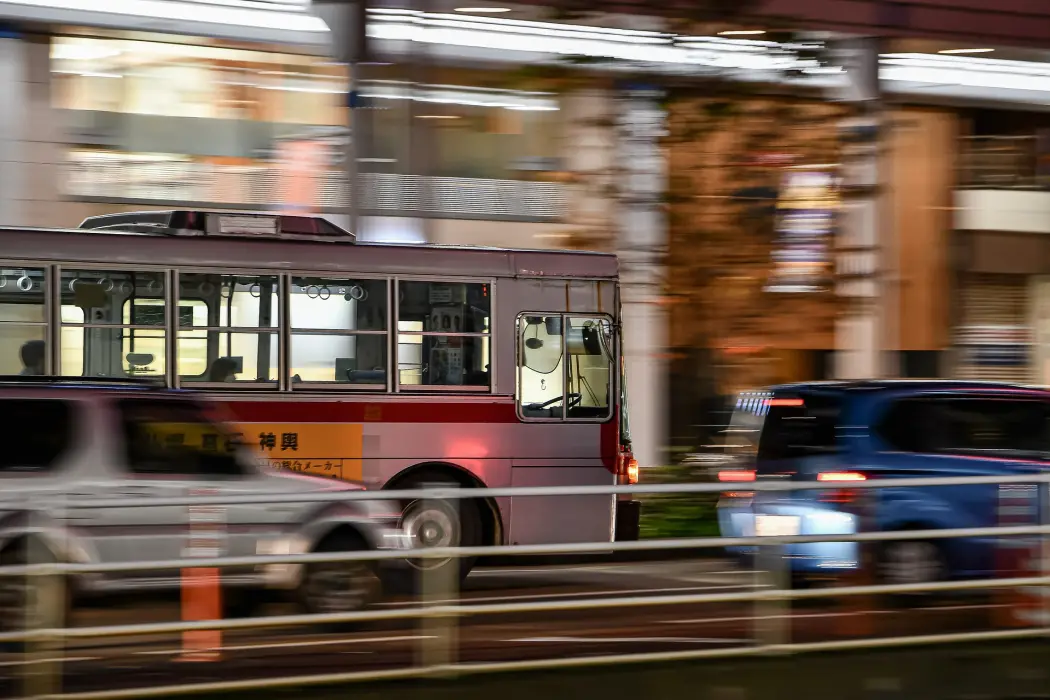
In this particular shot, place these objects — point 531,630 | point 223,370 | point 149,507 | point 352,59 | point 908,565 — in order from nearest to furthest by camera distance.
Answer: point 149,507 → point 531,630 → point 908,565 → point 223,370 → point 352,59

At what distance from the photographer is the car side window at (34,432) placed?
27.7ft

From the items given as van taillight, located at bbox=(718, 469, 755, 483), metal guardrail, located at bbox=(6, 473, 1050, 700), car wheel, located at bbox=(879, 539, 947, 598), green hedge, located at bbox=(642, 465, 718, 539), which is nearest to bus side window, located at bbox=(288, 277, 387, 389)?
van taillight, located at bbox=(718, 469, 755, 483)

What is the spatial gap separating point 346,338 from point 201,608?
6.38 meters

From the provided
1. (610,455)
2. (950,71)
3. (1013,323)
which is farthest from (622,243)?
(1013,323)

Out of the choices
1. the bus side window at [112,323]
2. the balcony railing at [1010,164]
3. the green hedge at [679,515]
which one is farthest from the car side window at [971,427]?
the balcony railing at [1010,164]

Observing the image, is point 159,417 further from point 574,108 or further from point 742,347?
point 574,108

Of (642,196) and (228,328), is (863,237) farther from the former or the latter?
(228,328)

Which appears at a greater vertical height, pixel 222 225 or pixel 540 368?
pixel 222 225

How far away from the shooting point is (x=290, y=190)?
59.0 ft

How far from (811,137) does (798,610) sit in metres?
5.45

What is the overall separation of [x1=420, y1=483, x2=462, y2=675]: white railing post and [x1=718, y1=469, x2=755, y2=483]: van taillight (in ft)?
15.3

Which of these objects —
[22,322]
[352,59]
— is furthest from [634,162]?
[352,59]

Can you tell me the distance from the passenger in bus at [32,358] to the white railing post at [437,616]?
19.9ft

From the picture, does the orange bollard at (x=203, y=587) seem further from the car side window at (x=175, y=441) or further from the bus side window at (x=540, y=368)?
the bus side window at (x=540, y=368)
